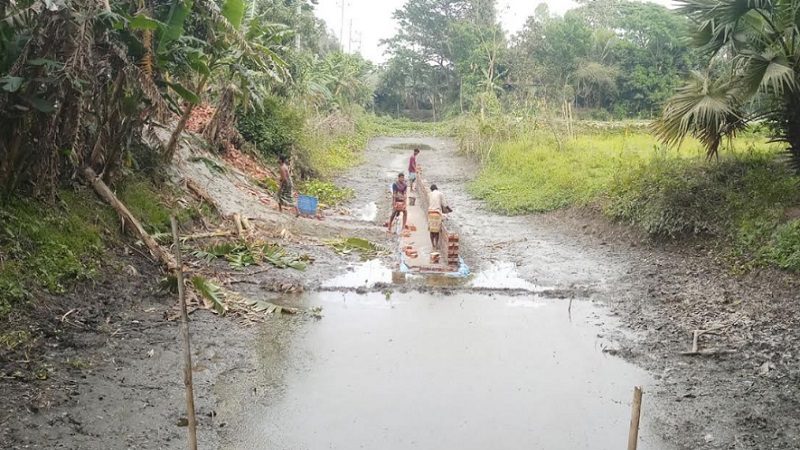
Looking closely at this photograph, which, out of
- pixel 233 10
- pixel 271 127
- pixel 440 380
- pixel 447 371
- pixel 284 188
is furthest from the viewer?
pixel 271 127

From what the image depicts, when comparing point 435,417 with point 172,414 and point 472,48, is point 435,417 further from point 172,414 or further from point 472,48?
point 472,48

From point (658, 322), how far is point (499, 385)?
3.15 m

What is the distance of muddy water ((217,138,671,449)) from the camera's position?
19.6 ft

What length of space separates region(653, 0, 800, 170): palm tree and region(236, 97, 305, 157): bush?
12.1 m

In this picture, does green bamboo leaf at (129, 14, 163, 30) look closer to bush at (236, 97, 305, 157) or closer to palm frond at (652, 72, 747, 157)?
palm frond at (652, 72, 747, 157)

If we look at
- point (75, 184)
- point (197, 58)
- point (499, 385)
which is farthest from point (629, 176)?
point (75, 184)

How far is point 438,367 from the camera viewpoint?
7.43 metres

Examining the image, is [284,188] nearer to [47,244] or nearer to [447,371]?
[47,244]

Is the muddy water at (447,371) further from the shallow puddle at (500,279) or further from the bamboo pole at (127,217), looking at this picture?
the bamboo pole at (127,217)

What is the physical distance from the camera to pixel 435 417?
6246 millimetres

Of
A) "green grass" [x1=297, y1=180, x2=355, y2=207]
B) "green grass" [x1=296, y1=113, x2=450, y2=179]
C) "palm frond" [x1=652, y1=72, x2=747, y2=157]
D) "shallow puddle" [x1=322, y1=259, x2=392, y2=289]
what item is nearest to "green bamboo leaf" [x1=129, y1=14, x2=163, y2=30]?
"shallow puddle" [x1=322, y1=259, x2=392, y2=289]

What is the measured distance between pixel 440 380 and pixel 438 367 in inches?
14.1

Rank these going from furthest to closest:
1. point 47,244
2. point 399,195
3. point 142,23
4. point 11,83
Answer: point 399,195 < point 142,23 < point 47,244 < point 11,83

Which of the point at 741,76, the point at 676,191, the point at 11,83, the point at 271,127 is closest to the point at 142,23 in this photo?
the point at 11,83
